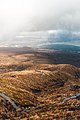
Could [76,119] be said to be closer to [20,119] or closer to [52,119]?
[52,119]

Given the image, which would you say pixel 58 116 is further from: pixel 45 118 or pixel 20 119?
pixel 20 119

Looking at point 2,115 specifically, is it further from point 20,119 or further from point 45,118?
point 45,118

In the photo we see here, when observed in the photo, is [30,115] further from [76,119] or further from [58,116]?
[76,119]

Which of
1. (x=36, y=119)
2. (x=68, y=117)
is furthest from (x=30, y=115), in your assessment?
(x=68, y=117)

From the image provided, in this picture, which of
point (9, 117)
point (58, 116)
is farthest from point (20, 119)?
point (58, 116)

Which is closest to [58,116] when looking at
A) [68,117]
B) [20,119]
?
[68,117]
